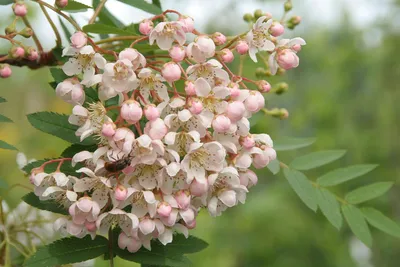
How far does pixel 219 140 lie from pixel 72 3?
0.55m

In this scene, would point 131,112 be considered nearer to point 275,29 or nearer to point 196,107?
point 196,107

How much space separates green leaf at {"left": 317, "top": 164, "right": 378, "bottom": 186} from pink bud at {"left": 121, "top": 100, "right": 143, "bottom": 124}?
2.80ft

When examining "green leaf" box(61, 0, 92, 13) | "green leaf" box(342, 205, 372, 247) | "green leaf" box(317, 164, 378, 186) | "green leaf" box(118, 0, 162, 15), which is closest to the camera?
"green leaf" box(61, 0, 92, 13)

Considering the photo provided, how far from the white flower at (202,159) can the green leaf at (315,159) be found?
0.66 m

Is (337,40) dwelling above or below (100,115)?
below

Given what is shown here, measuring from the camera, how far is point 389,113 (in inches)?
412

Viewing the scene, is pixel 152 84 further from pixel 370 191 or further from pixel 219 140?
pixel 370 191

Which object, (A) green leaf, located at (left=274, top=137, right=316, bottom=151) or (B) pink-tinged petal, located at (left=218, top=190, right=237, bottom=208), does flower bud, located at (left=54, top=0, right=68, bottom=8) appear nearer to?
(B) pink-tinged petal, located at (left=218, top=190, right=237, bottom=208)

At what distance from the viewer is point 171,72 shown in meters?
1.26

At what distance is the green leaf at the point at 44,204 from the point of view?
137 cm

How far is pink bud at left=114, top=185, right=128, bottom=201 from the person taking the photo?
119 cm

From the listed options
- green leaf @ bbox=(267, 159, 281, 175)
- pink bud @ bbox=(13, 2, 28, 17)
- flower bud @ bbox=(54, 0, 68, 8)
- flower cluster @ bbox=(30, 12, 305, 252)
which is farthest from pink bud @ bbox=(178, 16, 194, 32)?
green leaf @ bbox=(267, 159, 281, 175)

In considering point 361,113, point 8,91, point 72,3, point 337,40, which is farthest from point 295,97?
point 72,3

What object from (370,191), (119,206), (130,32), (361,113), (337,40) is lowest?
(361,113)
